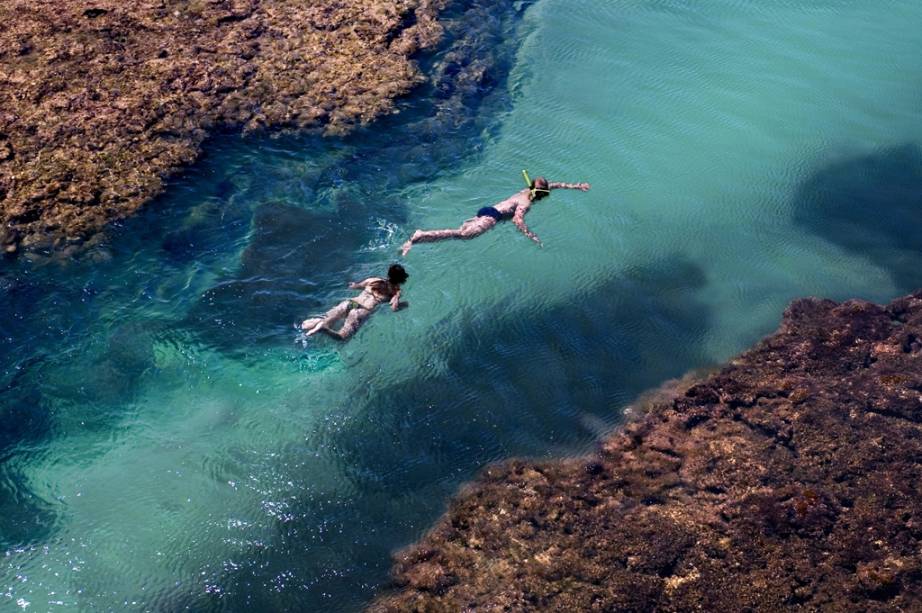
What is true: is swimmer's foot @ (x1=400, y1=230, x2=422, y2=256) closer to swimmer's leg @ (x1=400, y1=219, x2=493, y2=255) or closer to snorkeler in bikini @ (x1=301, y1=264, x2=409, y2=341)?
swimmer's leg @ (x1=400, y1=219, x2=493, y2=255)

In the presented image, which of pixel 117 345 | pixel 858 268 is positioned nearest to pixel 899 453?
pixel 858 268

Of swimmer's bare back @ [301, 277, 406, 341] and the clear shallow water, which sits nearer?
the clear shallow water

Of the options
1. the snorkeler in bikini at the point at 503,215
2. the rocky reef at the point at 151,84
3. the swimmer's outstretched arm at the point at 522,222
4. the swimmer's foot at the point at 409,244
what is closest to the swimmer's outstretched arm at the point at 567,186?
the snorkeler in bikini at the point at 503,215

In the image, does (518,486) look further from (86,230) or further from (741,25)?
(741,25)

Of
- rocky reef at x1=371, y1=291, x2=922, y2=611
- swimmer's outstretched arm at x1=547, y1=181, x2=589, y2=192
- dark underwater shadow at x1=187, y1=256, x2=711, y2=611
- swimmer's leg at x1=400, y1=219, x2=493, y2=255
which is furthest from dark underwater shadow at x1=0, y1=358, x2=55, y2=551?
swimmer's outstretched arm at x1=547, y1=181, x2=589, y2=192

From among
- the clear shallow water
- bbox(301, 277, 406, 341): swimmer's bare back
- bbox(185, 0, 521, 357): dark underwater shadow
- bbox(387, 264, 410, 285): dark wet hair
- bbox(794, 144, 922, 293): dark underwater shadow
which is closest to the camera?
the clear shallow water

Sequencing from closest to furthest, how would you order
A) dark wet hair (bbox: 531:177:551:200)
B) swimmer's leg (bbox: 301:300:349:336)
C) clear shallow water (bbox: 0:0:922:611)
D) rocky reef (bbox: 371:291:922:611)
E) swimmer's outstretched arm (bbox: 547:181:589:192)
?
rocky reef (bbox: 371:291:922:611) < clear shallow water (bbox: 0:0:922:611) < swimmer's leg (bbox: 301:300:349:336) < dark wet hair (bbox: 531:177:551:200) < swimmer's outstretched arm (bbox: 547:181:589:192)

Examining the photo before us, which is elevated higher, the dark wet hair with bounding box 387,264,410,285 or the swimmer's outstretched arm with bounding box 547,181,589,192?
the swimmer's outstretched arm with bounding box 547,181,589,192
